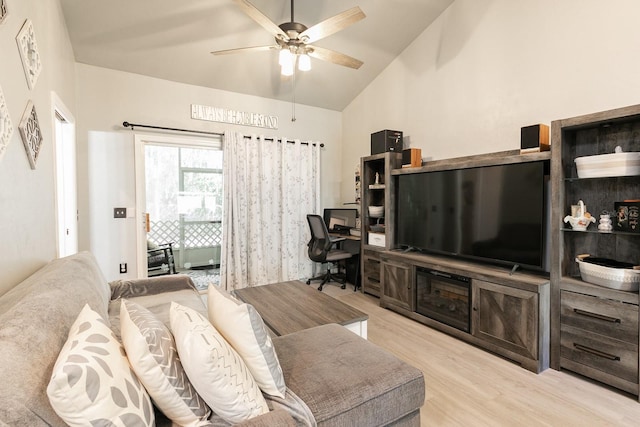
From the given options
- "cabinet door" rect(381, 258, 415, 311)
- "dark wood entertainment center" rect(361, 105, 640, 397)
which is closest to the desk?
"cabinet door" rect(381, 258, 415, 311)

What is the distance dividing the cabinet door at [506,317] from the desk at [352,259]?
1875 millimetres

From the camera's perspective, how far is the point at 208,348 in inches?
38.2

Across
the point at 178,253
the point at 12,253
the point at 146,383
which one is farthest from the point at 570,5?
the point at 178,253

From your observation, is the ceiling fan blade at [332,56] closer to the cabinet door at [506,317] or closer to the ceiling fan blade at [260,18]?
the ceiling fan blade at [260,18]

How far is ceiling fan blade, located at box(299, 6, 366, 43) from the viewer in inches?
84.6

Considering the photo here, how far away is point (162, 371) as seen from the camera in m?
0.94

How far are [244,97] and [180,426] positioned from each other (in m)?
4.00

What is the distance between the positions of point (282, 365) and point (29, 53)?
7.26 feet

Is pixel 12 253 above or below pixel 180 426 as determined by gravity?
above

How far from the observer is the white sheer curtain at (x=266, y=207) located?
4062 mm

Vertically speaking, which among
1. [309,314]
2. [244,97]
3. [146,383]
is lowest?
[309,314]

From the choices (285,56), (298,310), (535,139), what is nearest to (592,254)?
(535,139)

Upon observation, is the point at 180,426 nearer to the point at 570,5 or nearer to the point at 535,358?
the point at 535,358

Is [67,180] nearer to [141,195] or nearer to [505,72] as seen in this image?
[141,195]
